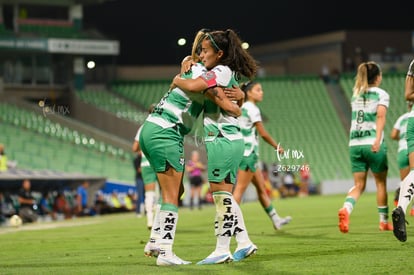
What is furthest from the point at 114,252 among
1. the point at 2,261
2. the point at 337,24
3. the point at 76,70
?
the point at 337,24

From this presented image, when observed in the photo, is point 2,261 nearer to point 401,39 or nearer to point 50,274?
point 50,274

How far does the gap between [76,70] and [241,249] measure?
125ft

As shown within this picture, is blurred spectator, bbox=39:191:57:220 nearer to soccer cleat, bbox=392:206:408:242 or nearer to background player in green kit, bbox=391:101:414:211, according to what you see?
background player in green kit, bbox=391:101:414:211

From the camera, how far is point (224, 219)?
9445mm

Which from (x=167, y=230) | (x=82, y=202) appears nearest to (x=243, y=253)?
(x=167, y=230)

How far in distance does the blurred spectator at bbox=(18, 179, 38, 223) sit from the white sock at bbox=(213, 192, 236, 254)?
54.1ft

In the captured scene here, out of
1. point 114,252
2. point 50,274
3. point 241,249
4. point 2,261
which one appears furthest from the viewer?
point 114,252

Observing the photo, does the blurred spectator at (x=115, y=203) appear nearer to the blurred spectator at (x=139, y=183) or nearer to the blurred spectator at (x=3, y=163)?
the blurred spectator at (x=3, y=163)

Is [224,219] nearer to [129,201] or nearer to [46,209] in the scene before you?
[46,209]

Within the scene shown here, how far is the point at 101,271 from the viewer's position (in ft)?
29.7

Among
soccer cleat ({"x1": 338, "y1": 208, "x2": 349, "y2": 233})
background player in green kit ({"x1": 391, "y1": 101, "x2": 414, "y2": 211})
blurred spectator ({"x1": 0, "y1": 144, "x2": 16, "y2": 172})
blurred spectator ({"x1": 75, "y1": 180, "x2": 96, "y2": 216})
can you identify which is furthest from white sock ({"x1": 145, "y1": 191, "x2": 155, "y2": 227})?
blurred spectator ({"x1": 75, "y1": 180, "x2": 96, "y2": 216})

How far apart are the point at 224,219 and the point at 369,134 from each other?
4358 millimetres

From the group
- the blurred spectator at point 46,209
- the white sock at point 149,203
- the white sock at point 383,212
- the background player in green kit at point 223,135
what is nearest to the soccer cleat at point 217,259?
the background player in green kit at point 223,135

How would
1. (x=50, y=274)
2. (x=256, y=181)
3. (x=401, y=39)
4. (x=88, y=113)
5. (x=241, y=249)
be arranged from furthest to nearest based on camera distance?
1. (x=401, y=39)
2. (x=88, y=113)
3. (x=256, y=181)
4. (x=241, y=249)
5. (x=50, y=274)
